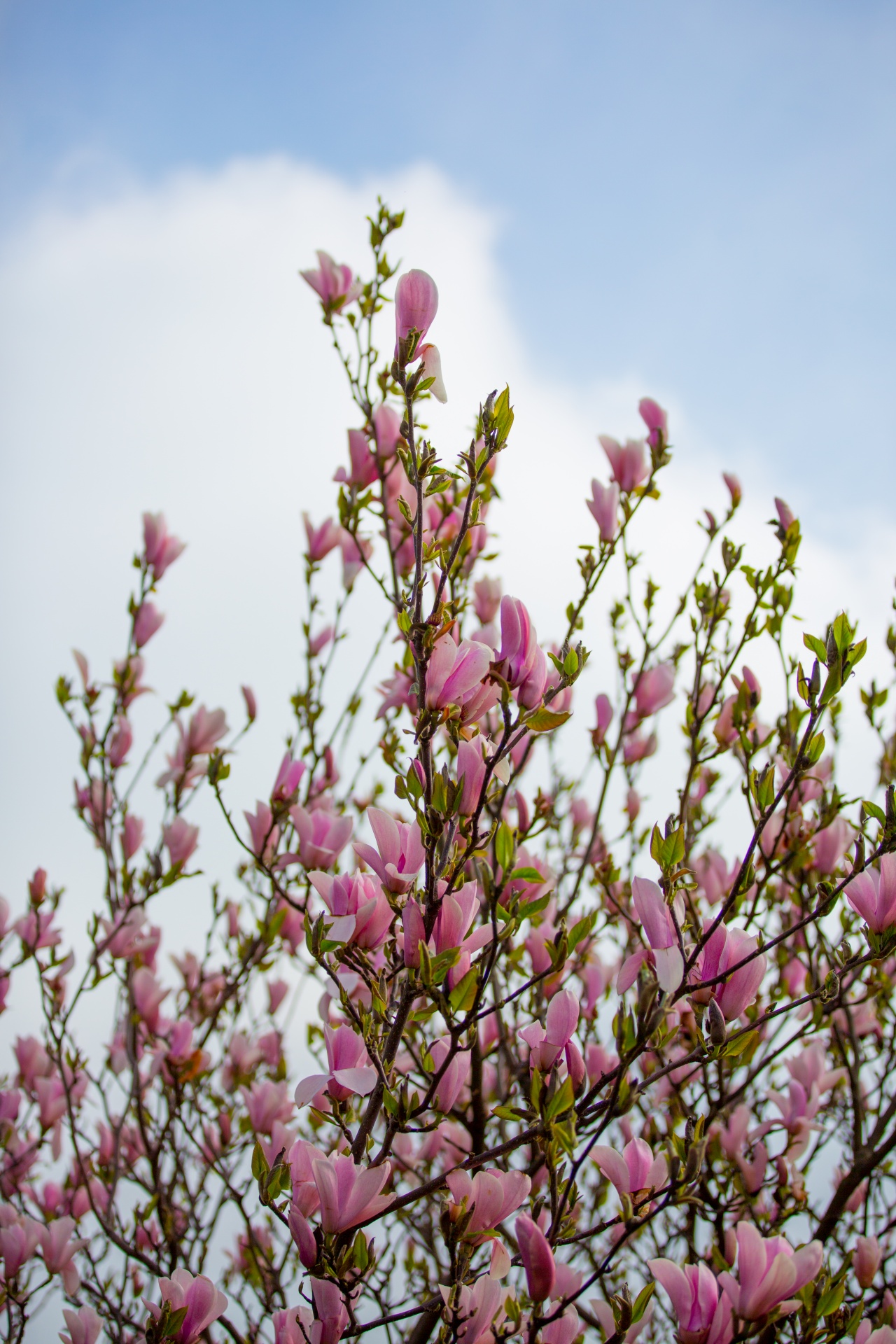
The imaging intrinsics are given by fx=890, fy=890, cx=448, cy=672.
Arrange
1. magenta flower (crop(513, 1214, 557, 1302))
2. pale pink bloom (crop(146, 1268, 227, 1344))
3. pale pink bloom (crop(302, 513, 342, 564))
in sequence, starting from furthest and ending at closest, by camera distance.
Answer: pale pink bloom (crop(302, 513, 342, 564)), pale pink bloom (crop(146, 1268, 227, 1344)), magenta flower (crop(513, 1214, 557, 1302))

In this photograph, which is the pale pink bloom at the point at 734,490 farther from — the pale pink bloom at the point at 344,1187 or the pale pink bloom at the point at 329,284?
the pale pink bloom at the point at 344,1187

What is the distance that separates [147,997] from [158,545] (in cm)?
136

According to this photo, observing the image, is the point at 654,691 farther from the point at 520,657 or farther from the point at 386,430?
the point at 520,657

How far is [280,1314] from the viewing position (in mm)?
1397

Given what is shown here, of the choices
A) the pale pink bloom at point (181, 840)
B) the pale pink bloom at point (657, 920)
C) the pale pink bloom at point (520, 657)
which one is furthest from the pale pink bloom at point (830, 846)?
the pale pink bloom at point (181, 840)

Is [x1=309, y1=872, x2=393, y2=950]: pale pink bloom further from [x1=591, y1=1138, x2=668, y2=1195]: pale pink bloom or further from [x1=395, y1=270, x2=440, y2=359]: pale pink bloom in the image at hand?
[x1=395, y1=270, x2=440, y2=359]: pale pink bloom

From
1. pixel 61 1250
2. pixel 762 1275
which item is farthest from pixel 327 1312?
pixel 61 1250

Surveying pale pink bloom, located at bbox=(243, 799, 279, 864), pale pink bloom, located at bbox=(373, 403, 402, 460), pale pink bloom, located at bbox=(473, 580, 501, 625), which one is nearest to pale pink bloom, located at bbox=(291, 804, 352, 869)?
pale pink bloom, located at bbox=(243, 799, 279, 864)

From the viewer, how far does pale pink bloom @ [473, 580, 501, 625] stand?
2.41 metres

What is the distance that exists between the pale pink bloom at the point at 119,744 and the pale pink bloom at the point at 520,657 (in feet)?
6.47

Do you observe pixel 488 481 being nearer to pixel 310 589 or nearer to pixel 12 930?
pixel 310 589

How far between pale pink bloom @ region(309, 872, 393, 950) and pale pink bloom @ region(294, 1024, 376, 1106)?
14 cm

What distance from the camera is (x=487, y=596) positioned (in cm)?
242

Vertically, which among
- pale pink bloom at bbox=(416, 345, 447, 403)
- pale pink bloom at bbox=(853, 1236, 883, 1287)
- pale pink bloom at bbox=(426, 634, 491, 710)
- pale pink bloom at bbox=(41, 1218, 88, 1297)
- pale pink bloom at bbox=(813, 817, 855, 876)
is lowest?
pale pink bloom at bbox=(853, 1236, 883, 1287)
